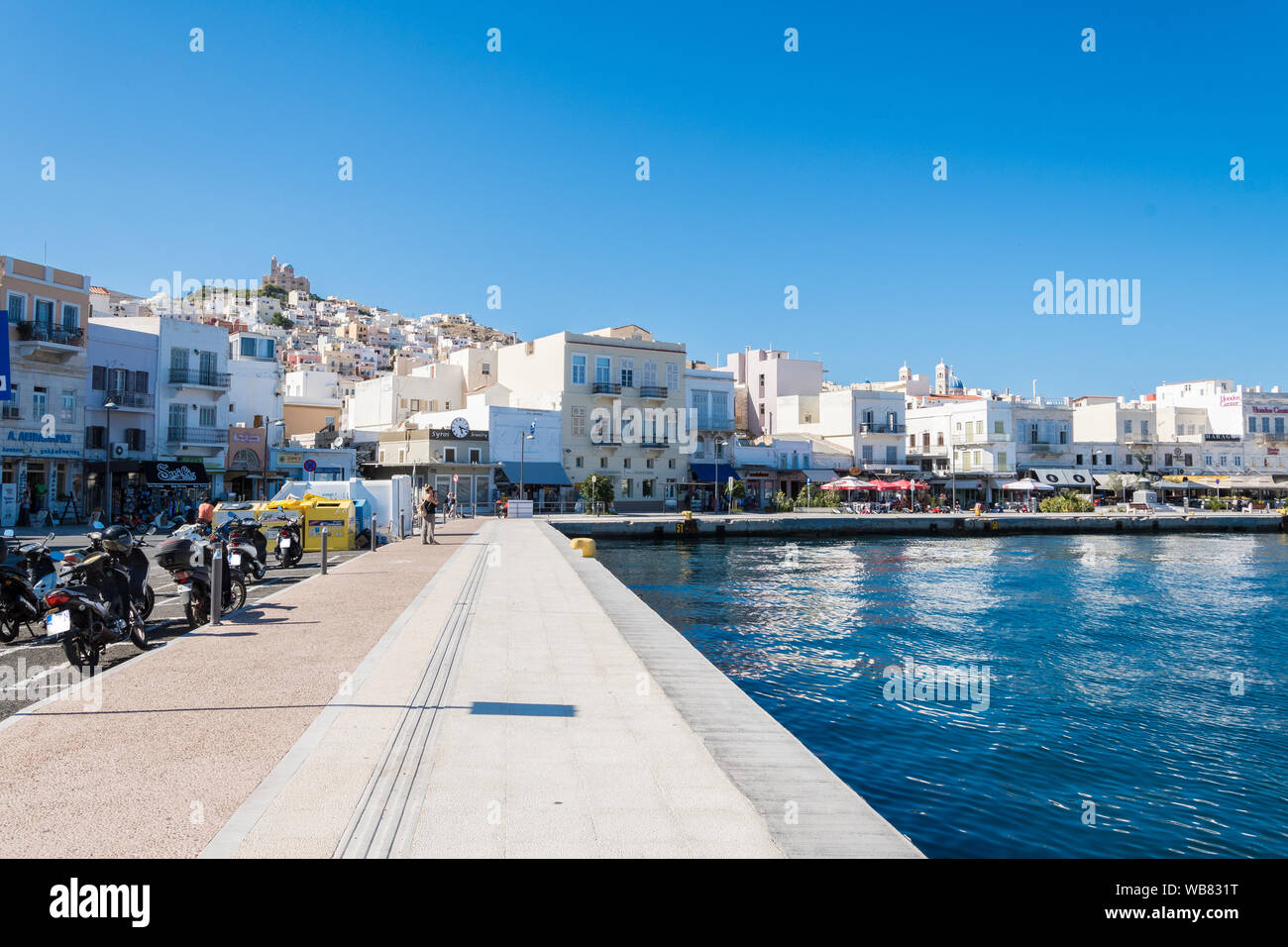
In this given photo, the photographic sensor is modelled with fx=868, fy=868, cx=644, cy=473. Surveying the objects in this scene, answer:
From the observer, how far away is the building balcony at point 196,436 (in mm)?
40938

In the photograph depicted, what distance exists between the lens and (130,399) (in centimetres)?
3872

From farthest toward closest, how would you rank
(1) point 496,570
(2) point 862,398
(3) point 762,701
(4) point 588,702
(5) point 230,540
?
(2) point 862,398, (1) point 496,570, (5) point 230,540, (3) point 762,701, (4) point 588,702

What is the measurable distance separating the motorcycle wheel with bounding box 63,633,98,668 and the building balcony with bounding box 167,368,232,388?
36.6 metres

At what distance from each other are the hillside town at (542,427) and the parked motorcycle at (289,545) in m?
12.2

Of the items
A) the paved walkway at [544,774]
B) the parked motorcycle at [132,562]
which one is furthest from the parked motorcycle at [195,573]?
the paved walkway at [544,774]

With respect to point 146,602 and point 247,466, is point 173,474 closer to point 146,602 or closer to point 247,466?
point 247,466

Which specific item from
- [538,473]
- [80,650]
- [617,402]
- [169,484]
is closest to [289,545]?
[80,650]

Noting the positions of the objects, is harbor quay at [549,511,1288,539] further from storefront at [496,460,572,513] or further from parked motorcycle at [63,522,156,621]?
parked motorcycle at [63,522,156,621]

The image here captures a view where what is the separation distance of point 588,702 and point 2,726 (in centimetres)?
435

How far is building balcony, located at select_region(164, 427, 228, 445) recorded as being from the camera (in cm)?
4094

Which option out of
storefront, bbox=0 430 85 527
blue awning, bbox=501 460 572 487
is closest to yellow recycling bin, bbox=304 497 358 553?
storefront, bbox=0 430 85 527

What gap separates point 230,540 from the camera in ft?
49.8
